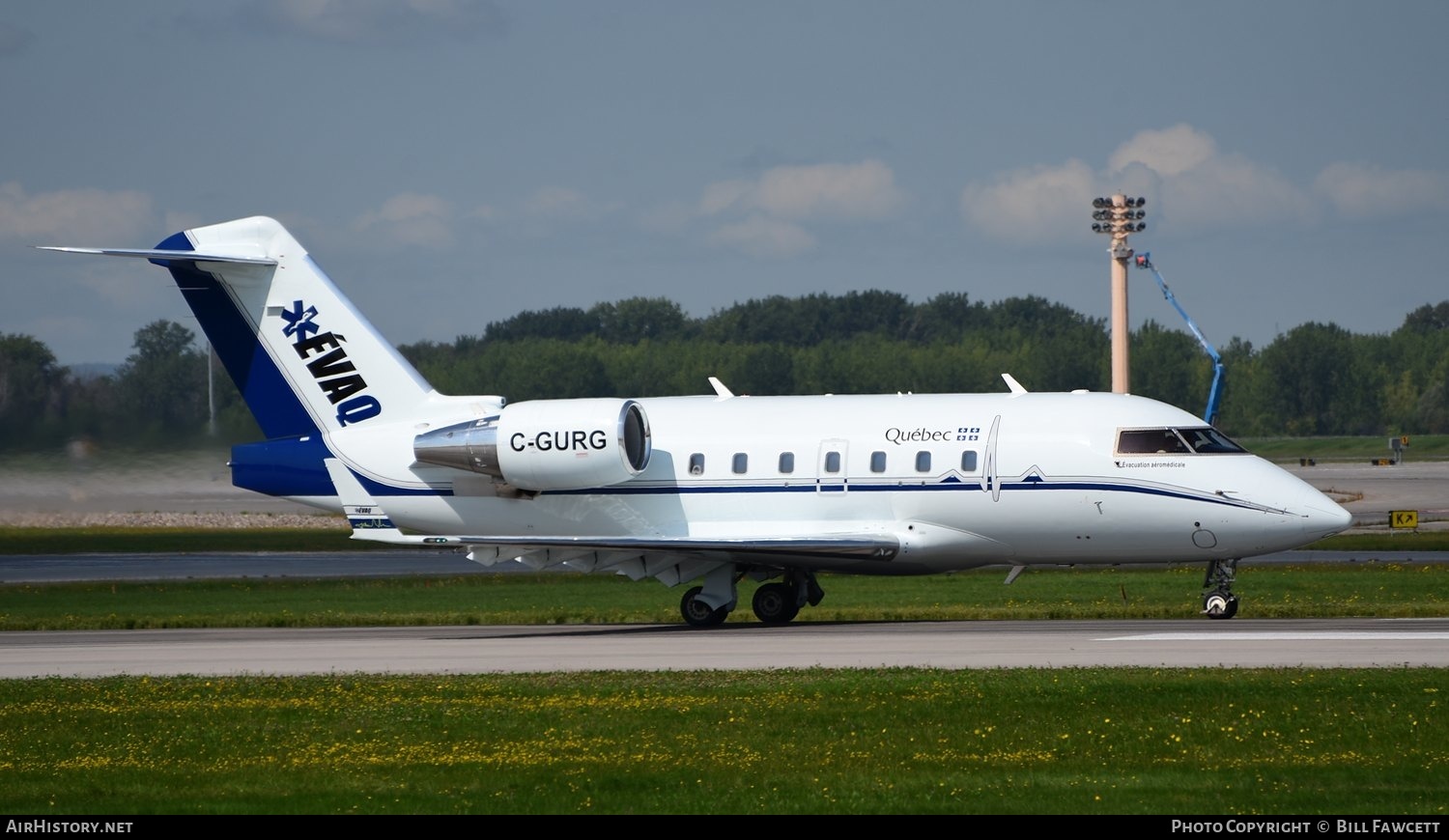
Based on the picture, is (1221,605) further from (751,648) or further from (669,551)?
(669,551)

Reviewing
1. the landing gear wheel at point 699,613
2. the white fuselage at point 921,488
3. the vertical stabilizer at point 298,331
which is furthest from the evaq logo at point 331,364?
the landing gear wheel at point 699,613

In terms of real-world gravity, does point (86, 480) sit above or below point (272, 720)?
above

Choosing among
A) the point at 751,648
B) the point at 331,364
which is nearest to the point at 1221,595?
the point at 751,648

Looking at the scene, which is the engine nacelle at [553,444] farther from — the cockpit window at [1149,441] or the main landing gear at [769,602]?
the cockpit window at [1149,441]

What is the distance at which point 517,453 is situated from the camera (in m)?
28.8

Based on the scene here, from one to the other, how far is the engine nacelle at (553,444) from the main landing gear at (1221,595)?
30.1 ft

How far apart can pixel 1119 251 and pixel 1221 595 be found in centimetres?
5652

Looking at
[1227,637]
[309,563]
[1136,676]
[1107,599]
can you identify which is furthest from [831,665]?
[309,563]

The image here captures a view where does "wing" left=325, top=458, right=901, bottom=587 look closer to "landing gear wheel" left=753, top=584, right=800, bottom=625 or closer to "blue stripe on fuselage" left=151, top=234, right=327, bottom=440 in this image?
"landing gear wheel" left=753, top=584, right=800, bottom=625

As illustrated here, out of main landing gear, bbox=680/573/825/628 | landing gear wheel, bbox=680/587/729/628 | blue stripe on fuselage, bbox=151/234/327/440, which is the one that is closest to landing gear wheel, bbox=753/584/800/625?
main landing gear, bbox=680/573/825/628

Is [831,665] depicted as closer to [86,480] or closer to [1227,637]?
[1227,637]

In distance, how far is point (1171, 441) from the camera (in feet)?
A: 88.2

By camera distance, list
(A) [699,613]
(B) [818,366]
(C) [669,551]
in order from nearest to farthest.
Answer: (C) [669,551]
(A) [699,613]
(B) [818,366]

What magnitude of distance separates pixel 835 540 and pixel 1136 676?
9053 millimetres
